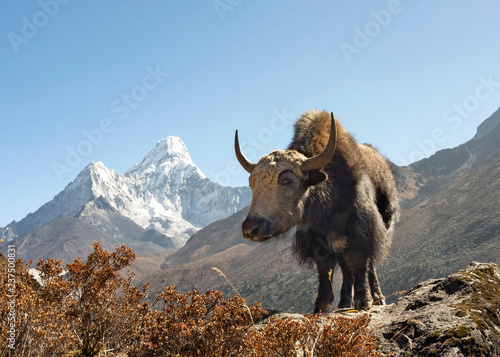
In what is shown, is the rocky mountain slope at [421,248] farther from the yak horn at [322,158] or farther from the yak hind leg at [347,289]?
the yak horn at [322,158]

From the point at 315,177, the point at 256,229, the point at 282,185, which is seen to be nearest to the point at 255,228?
the point at 256,229

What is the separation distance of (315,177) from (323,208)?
523 mm

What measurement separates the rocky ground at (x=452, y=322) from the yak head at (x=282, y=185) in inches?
68.8

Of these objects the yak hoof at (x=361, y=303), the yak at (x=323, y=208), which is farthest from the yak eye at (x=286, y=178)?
the yak hoof at (x=361, y=303)

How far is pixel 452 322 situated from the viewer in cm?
353

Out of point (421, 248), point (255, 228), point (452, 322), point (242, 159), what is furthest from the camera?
point (421, 248)

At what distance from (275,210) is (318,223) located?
0.88 m

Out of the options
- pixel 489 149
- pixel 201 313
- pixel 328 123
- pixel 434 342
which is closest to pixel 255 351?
pixel 201 313

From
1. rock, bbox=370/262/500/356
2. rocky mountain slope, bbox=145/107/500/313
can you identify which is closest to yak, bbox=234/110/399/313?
rock, bbox=370/262/500/356

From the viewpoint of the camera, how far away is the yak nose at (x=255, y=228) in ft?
17.3

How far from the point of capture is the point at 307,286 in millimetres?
93812

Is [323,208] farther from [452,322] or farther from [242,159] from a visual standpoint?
[452,322]

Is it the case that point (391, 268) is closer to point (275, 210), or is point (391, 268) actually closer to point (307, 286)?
point (307, 286)

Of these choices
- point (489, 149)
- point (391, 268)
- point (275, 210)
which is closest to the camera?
point (275, 210)
